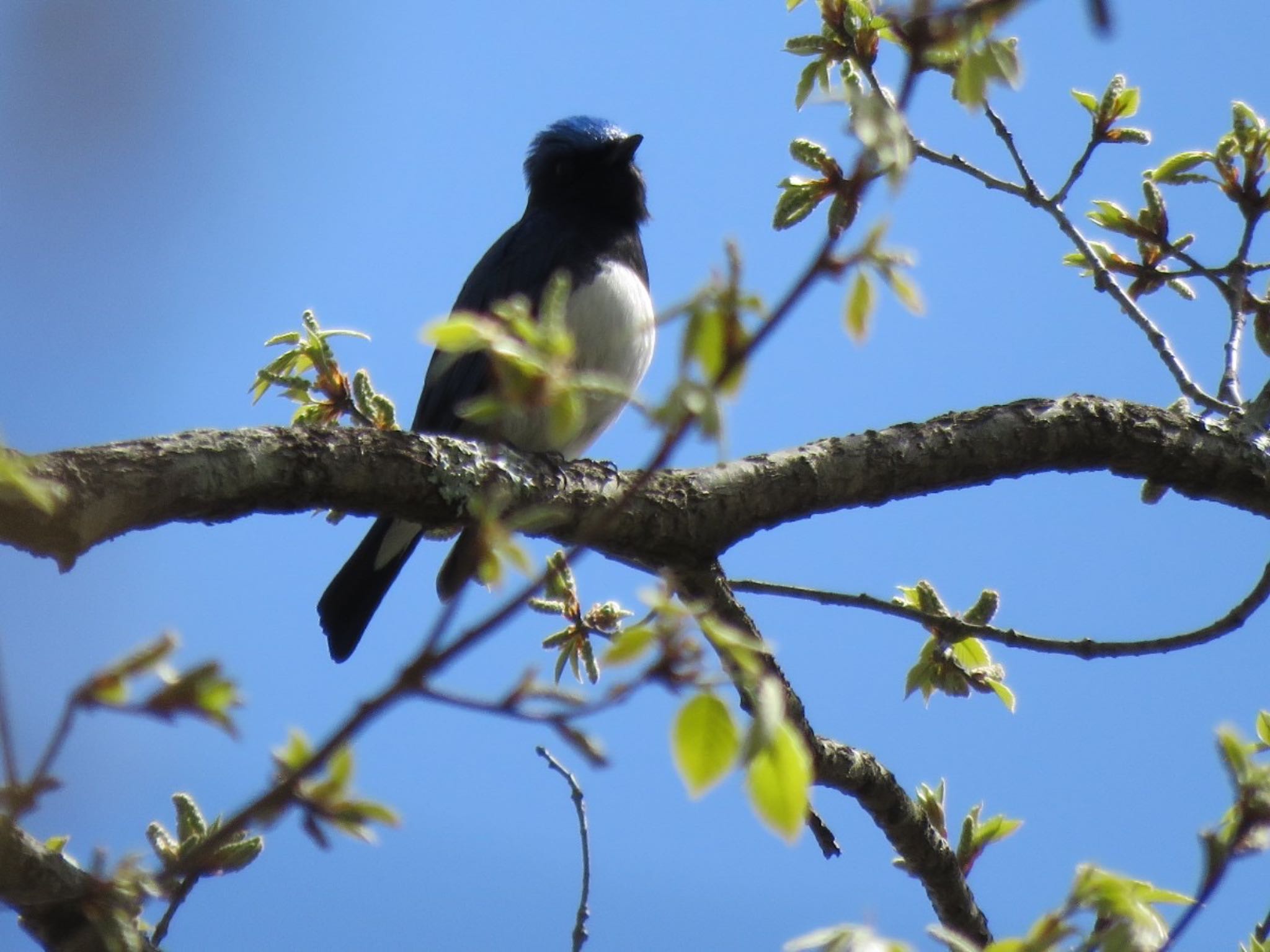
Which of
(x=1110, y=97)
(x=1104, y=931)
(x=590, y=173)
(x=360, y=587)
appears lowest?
(x=1104, y=931)

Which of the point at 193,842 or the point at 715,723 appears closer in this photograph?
the point at 715,723

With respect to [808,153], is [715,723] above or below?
below

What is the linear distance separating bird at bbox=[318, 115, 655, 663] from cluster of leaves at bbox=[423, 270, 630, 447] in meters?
2.48

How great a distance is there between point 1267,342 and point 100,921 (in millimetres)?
2961

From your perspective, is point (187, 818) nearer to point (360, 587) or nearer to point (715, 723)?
point (715, 723)

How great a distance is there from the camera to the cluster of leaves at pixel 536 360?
1074 mm

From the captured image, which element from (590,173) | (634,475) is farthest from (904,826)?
(590,173)

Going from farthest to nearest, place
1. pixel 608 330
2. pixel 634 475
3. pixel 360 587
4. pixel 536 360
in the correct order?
pixel 608 330 < pixel 360 587 < pixel 634 475 < pixel 536 360

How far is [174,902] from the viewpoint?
5.00 feet

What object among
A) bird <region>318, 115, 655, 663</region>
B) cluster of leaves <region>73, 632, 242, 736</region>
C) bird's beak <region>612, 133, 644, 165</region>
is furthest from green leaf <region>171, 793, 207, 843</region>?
bird's beak <region>612, 133, 644, 165</region>

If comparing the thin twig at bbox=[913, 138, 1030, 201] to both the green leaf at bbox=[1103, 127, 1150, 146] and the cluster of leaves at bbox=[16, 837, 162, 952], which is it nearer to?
the green leaf at bbox=[1103, 127, 1150, 146]

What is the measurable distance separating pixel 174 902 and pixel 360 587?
9.17ft

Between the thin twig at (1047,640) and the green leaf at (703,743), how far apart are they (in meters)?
1.75

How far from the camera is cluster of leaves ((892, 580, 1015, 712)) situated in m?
3.00
